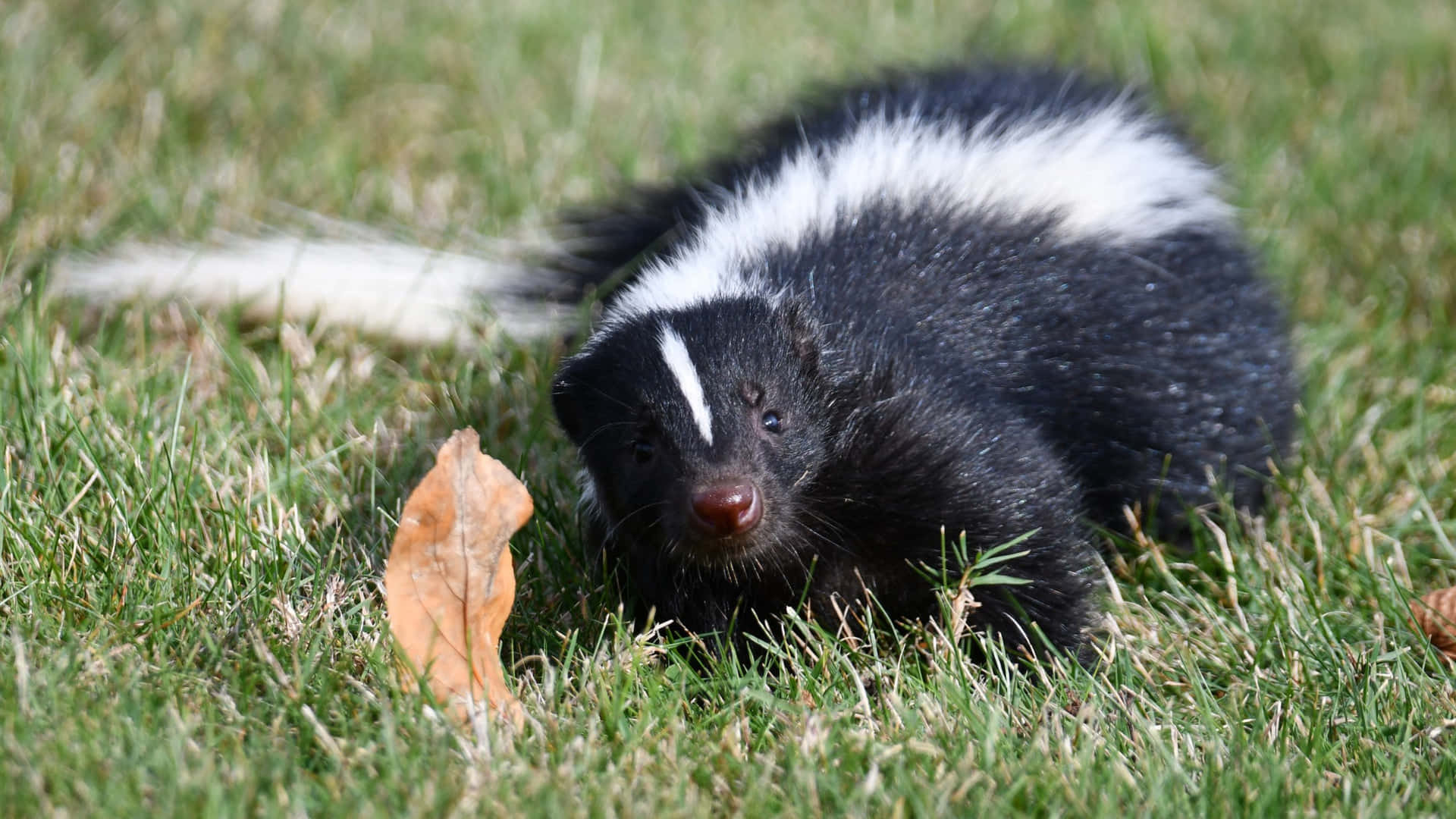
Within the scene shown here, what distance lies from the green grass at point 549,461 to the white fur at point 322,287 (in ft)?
0.34

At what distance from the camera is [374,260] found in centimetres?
509

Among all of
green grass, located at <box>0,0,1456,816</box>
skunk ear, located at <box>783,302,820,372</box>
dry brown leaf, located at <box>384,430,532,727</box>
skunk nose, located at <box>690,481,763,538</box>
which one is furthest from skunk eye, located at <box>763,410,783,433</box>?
dry brown leaf, located at <box>384,430,532,727</box>

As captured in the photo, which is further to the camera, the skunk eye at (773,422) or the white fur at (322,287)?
the white fur at (322,287)

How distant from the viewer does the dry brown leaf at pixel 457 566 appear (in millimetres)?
2963

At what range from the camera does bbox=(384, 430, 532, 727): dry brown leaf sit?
2.96 metres

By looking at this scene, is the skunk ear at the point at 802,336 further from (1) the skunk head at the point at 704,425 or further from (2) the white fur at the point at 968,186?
(2) the white fur at the point at 968,186

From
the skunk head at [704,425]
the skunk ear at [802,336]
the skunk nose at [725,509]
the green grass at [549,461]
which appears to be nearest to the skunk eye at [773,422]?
the skunk head at [704,425]

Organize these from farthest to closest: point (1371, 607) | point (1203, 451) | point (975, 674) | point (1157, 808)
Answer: point (1203, 451) < point (1371, 607) < point (975, 674) < point (1157, 808)

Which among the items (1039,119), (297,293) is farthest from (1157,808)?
(297,293)

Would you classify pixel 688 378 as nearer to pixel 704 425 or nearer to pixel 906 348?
pixel 704 425

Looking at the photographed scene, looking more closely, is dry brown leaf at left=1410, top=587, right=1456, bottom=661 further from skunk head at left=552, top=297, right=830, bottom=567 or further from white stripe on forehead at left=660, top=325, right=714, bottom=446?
white stripe on forehead at left=660, top=325, right=714, bottom=446

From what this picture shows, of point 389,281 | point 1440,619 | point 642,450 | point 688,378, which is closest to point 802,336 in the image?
point 688,378

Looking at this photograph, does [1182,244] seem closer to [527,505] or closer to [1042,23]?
[527,505]

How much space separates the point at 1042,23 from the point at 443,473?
484cm
